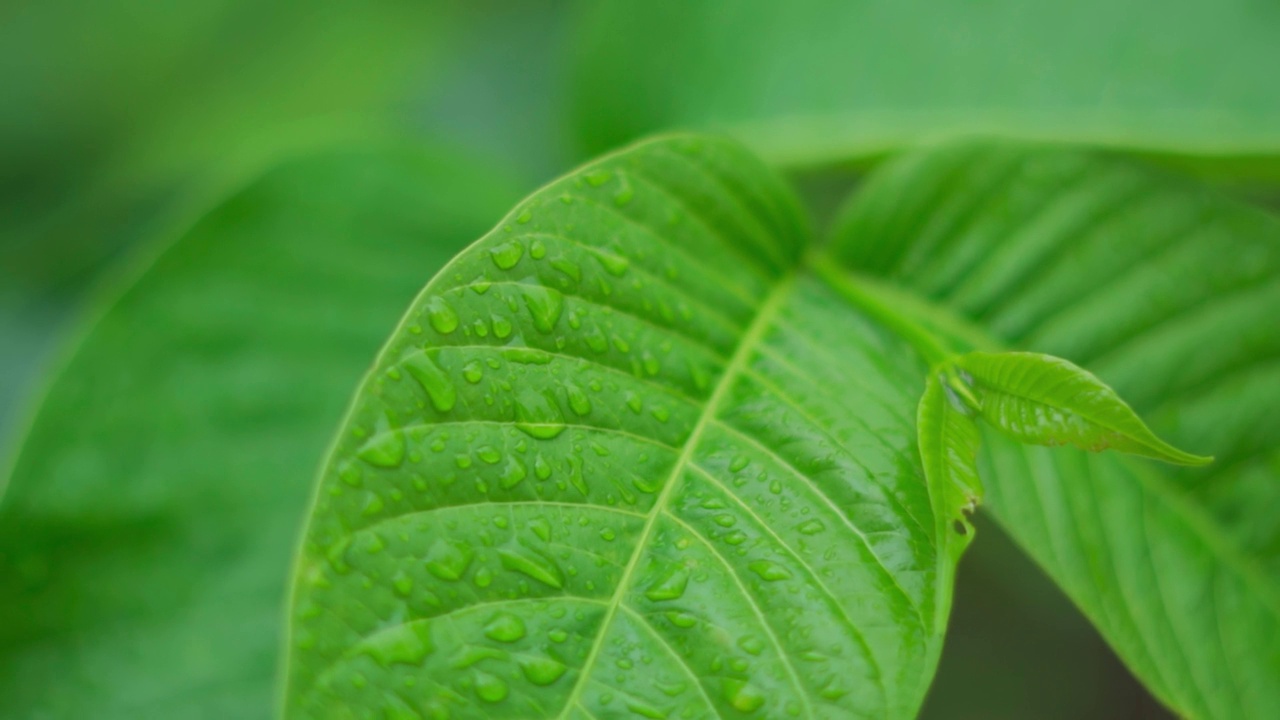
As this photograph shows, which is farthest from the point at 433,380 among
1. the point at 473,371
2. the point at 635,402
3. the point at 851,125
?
the point at 851,125

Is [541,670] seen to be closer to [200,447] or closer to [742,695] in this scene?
[742,695]

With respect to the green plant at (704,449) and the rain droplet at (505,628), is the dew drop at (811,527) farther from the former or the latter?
the rain droplet at (505,628)

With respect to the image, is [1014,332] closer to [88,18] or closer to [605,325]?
[605,325]

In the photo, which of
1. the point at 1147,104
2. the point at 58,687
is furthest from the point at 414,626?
the point at 1147,104

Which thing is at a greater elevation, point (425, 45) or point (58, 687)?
point (425, 45)

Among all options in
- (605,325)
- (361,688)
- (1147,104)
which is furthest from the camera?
(1147,104)

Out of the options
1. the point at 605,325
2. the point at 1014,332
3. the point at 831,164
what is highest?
the point at 831,164

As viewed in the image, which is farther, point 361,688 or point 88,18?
point 88,18

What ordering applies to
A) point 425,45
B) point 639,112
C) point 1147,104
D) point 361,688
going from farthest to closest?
1. point 425,45
2. point 639,112
3. point 1147,104
4. point 361,688
